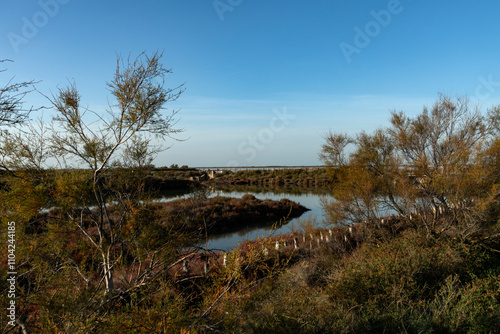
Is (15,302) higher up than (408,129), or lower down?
lower down

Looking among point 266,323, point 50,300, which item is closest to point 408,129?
point 266,323

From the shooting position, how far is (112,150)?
380 centimetres

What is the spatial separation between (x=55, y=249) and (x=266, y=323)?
311 centimetres

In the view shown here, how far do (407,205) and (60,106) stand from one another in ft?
32.5

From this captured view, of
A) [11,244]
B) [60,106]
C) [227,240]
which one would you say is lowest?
[227,240]

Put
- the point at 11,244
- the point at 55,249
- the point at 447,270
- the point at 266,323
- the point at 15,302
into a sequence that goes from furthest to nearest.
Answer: the point at 447,270 → the point at 55,249 → the point at 11,244 → the point at 266,323 → the point at 15,302

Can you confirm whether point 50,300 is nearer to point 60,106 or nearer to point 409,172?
point 60,106

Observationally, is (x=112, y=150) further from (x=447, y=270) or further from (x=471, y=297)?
(x=447, y=270)

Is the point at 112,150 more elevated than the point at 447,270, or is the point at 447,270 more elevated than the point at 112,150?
the point at 112,150

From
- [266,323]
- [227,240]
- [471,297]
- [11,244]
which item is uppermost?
[11,244]

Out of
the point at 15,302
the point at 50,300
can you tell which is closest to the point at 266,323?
the point at 50,300

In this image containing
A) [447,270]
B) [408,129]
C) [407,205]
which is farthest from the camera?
[408,129]

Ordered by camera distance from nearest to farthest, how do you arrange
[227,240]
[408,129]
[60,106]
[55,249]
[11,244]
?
[11,244] → [60,106] → [55,249] → [408,129] → [227,240]

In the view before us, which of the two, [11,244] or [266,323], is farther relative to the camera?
[11,244]
